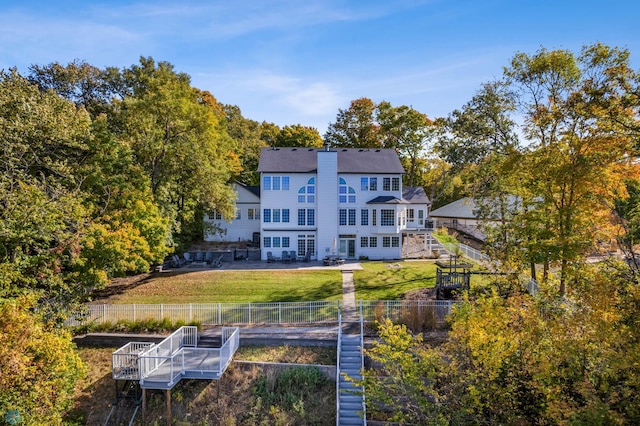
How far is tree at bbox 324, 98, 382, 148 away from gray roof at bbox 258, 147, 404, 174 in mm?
17101

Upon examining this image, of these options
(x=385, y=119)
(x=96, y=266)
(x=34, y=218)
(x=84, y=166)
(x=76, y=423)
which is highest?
(x=385, y=119)

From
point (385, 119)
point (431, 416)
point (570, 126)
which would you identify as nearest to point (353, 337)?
point (431, 416)

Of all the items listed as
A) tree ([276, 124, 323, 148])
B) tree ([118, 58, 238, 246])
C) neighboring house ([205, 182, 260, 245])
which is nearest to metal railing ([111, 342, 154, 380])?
tree ([118, 58, 238, 246])

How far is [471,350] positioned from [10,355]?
13.3m

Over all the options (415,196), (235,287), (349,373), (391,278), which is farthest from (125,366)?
(415,196)

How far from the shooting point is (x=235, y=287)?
2383 cm

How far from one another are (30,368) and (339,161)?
85.1 feet

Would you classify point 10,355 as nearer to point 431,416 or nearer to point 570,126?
point 431,416

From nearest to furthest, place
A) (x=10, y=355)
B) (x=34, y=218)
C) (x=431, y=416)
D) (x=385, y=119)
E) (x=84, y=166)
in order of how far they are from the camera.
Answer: (x=431, y=416), (x=10, y=355), (x=34, y=218), (x=84, y=166), (x=385, y=119)

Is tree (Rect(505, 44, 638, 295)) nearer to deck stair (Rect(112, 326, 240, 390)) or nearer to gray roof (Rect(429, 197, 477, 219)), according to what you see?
deck stair (Rect(112, 326, 240, 390))

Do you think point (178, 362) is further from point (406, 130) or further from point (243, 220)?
point (406, 130)

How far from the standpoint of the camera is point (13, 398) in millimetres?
11305

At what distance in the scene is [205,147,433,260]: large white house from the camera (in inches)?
1248

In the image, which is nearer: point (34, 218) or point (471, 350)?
point (471, 350)
